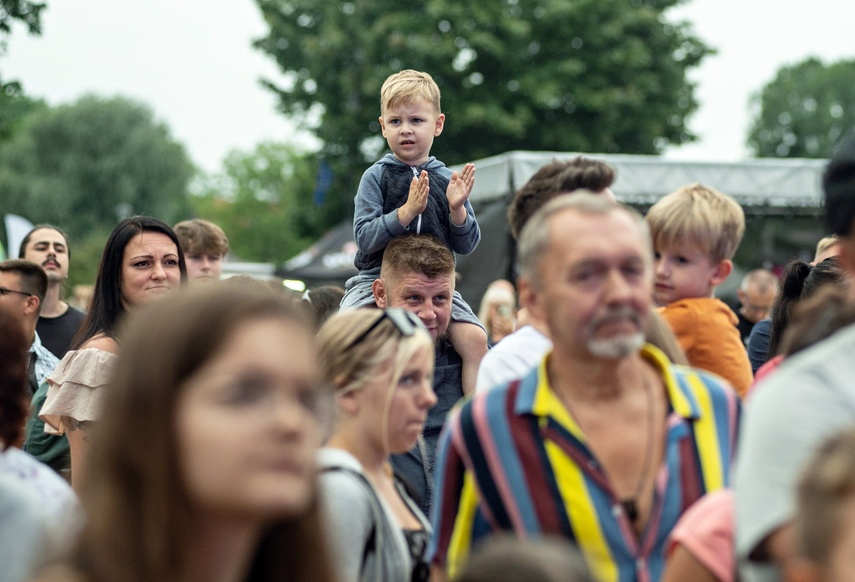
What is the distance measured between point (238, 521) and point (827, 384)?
4.12 ft

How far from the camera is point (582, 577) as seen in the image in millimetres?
2199

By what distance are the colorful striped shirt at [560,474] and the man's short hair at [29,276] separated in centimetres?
501

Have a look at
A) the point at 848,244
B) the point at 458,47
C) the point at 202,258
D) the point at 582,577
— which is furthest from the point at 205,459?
the point at 458,47

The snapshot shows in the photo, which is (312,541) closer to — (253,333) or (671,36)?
(253,333)

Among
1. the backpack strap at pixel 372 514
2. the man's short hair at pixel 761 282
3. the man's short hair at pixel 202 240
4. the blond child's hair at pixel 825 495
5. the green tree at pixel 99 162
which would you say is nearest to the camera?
the blond child's hair at pixel 825 495

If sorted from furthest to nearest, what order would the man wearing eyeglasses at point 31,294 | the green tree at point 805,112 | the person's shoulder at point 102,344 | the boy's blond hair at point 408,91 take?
the green tree at point 805,112, the man wearing eyeglasses at point 31,294, the boy's blond hair at point 408,91, the person's shoulder at point 102,344

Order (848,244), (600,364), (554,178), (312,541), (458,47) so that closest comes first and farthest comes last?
(312,541) → (848,244) → (600,364) → (554,178) → (458,47)

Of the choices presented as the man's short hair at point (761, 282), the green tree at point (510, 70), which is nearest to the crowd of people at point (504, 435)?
the man's short hair at point (761, 282)

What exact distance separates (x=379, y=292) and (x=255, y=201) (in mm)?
76189

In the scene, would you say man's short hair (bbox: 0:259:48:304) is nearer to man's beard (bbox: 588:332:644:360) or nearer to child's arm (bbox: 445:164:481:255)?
child's arm (bbox: 445:164:481:255)

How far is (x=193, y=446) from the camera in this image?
2266 mm

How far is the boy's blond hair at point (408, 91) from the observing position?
6066mm

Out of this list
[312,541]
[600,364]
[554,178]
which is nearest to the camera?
[312,541]

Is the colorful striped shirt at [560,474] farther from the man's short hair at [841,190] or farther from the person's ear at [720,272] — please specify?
the person's ear at [720,272]
